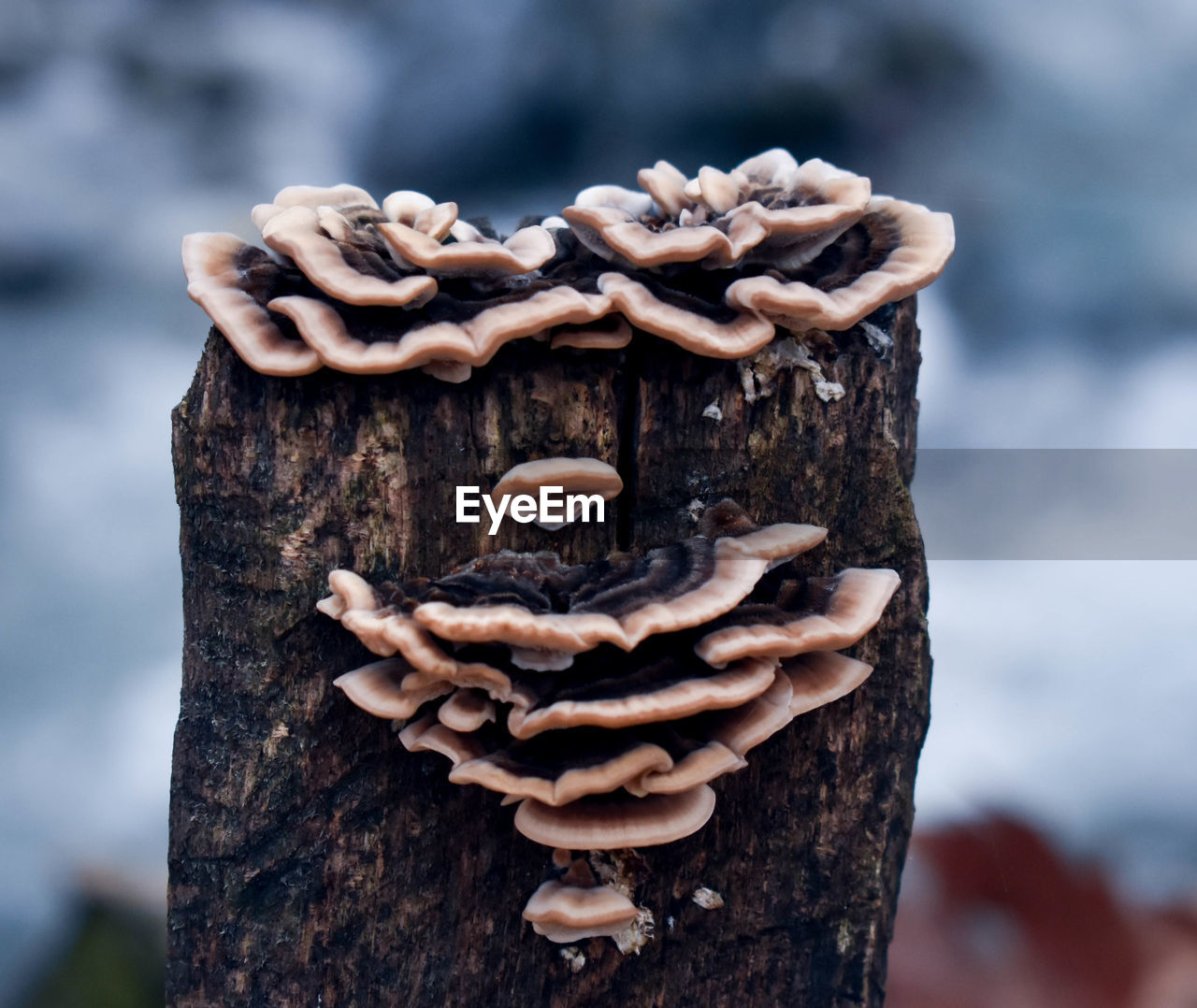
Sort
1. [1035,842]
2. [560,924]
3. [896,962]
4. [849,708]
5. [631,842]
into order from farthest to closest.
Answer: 1. [1035,842]
2. [896,962]
3. [849,708]
4. [560,924]
5. [631,842]

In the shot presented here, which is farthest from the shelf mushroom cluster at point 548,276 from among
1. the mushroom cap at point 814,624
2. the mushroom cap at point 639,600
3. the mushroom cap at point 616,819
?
the mushroom cap at point 616,819

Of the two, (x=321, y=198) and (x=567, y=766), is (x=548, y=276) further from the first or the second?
(x=567, y=766)

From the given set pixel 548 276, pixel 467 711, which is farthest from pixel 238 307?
pixel 467 711

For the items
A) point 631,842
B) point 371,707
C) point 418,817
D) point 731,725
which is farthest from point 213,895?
point 731,725

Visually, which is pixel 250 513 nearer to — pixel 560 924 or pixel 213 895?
pixel 213 895

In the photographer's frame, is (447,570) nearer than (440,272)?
No

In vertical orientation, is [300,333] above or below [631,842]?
above

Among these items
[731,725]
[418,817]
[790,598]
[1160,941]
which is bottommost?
[1160,941]

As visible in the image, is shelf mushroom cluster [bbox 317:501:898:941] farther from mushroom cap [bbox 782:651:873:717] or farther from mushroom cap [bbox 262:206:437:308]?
mushroom cap [bbox 262:206:437:308]
